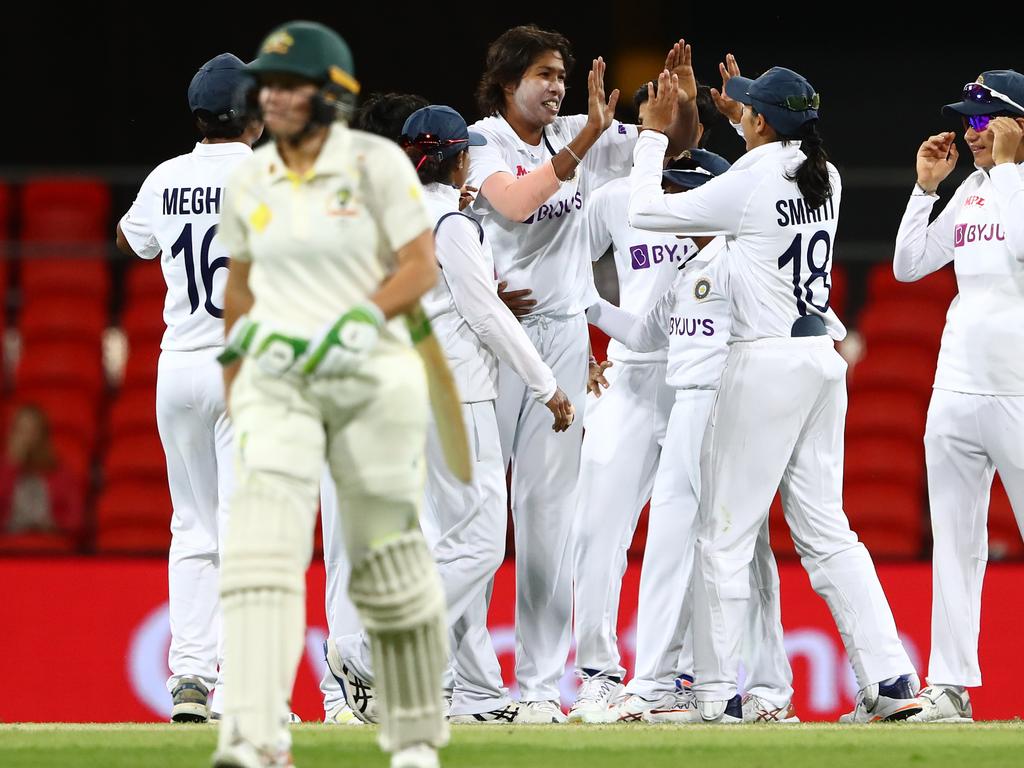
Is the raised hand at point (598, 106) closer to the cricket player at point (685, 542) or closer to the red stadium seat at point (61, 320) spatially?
the cricket player at point (685, 542)

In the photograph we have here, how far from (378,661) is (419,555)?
0.27 m

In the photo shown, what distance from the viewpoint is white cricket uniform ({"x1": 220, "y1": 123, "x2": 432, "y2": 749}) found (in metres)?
3.92

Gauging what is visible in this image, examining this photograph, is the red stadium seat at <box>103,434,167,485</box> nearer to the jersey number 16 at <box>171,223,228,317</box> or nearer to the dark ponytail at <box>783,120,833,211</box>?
the jersey number 16 at <box>171,223,228,317</box>

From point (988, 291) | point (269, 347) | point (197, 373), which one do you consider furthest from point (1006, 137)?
point (269, 347)

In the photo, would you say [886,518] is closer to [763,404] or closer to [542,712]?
[542,712]

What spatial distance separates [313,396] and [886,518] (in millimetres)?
6870

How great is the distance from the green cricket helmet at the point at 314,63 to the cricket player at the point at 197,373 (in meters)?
2.14

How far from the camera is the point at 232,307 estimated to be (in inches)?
169

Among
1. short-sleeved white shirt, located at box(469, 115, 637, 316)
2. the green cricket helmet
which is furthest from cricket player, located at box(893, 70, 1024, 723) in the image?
the green cricket helmet


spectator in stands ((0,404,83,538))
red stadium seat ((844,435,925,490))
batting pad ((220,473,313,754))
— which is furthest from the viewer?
red stadium seat ((844,435,925,490))

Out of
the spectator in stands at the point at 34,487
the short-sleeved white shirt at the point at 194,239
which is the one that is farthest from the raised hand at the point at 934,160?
the spectator in stands at the point at 34,487

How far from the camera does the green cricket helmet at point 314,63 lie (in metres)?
4.07

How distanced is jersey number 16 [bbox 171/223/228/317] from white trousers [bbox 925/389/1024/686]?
8.82ft

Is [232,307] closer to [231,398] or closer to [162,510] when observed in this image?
[231,398]
